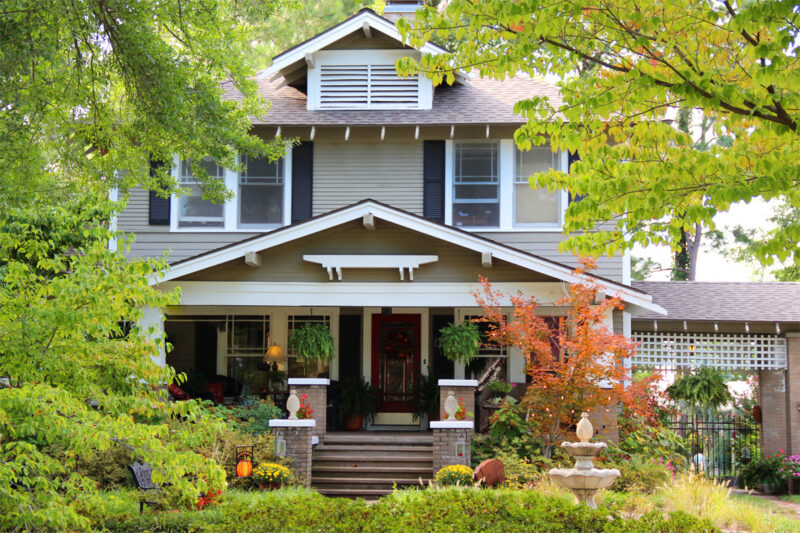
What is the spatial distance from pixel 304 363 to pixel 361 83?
5.66m

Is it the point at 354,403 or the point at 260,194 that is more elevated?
the point at 260,194

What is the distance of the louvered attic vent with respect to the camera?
650 inches

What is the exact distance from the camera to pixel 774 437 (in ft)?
54.8

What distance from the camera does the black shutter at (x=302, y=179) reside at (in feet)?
52.6

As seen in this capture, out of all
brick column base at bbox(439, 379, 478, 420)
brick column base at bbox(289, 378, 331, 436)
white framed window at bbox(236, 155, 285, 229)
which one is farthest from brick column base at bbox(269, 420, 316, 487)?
white framed window at bbox(236, 155, 285, 229)

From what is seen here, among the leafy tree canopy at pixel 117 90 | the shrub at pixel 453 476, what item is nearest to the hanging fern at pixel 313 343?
the leafy tree canopy at pixel 117 90

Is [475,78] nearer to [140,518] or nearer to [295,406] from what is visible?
[295,406]

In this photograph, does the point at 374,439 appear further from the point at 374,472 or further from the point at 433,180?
the point at 433,180

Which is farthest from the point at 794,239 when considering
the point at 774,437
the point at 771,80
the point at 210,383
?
the point at 210,383

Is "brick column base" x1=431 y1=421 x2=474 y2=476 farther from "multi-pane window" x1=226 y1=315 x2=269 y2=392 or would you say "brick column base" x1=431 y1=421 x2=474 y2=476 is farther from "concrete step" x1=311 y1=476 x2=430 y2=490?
"multi-pane window" x1=226 y1=315 x2=269 y2=392

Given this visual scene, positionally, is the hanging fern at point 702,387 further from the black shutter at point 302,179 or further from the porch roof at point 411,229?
the black shutter at point 302,179

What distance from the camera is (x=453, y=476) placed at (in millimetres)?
11828

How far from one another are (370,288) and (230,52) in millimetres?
4450

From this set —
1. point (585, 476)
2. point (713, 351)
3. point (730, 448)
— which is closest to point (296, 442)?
point (585, 476)
